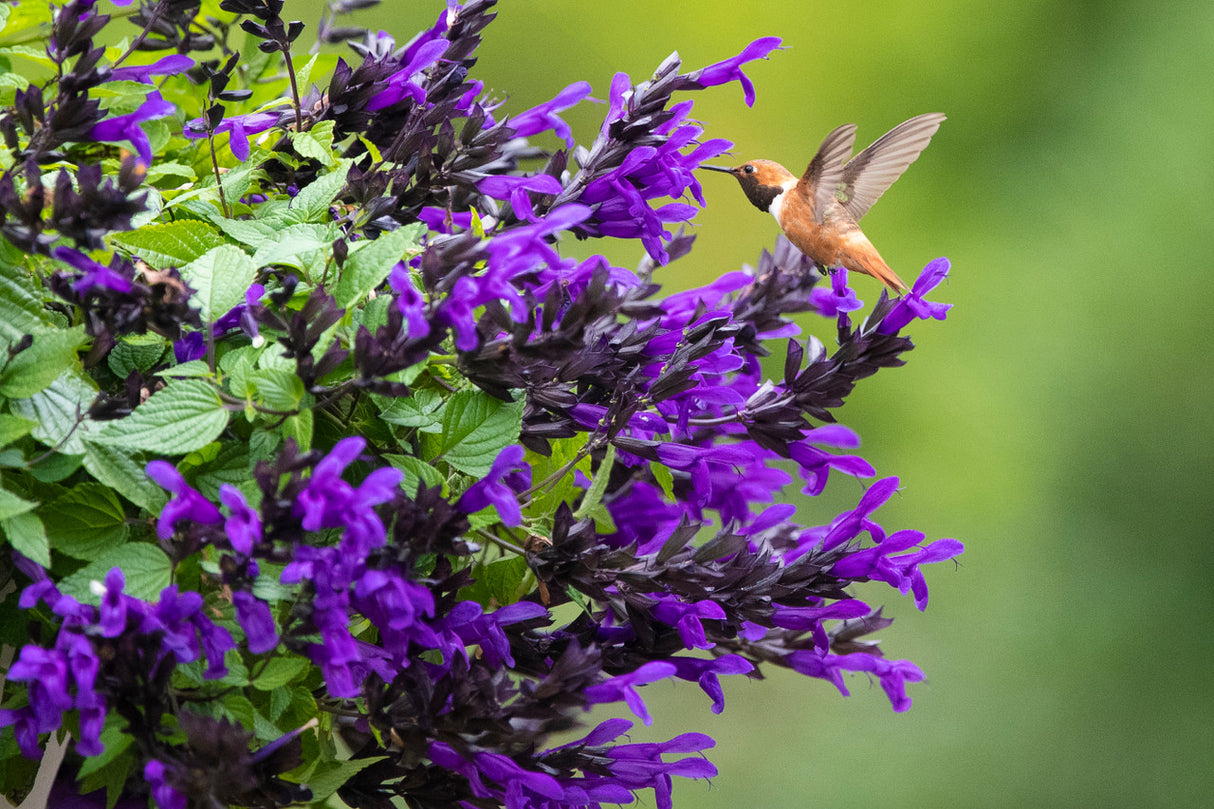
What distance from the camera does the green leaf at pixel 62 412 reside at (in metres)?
0.40

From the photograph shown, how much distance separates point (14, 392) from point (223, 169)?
24cm

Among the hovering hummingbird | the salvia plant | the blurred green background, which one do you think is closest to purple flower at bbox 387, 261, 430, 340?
the salvia plant

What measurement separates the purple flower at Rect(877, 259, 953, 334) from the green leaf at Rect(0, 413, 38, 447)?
406 millimetres

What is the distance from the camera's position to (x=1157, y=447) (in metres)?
2.10

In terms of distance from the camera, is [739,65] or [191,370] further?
[739,65]

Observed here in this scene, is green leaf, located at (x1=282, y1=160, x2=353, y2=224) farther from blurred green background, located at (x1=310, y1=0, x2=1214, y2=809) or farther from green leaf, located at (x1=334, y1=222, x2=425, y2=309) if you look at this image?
blurred green background, located at (x1=310, y1=0, x2=1214, y2=809)

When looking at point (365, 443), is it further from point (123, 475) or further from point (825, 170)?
point (825, 170)

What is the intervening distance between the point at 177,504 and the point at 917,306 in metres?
0.37

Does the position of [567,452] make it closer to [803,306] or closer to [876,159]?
[803,306]

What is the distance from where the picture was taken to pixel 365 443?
433mm

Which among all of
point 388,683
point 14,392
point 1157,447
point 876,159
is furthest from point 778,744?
point 14,392

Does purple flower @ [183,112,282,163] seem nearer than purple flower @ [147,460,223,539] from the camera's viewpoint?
No

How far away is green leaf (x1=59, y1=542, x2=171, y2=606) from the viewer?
0.40 metres

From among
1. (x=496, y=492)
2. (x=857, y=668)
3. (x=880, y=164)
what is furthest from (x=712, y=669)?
(x=880, y=164)
